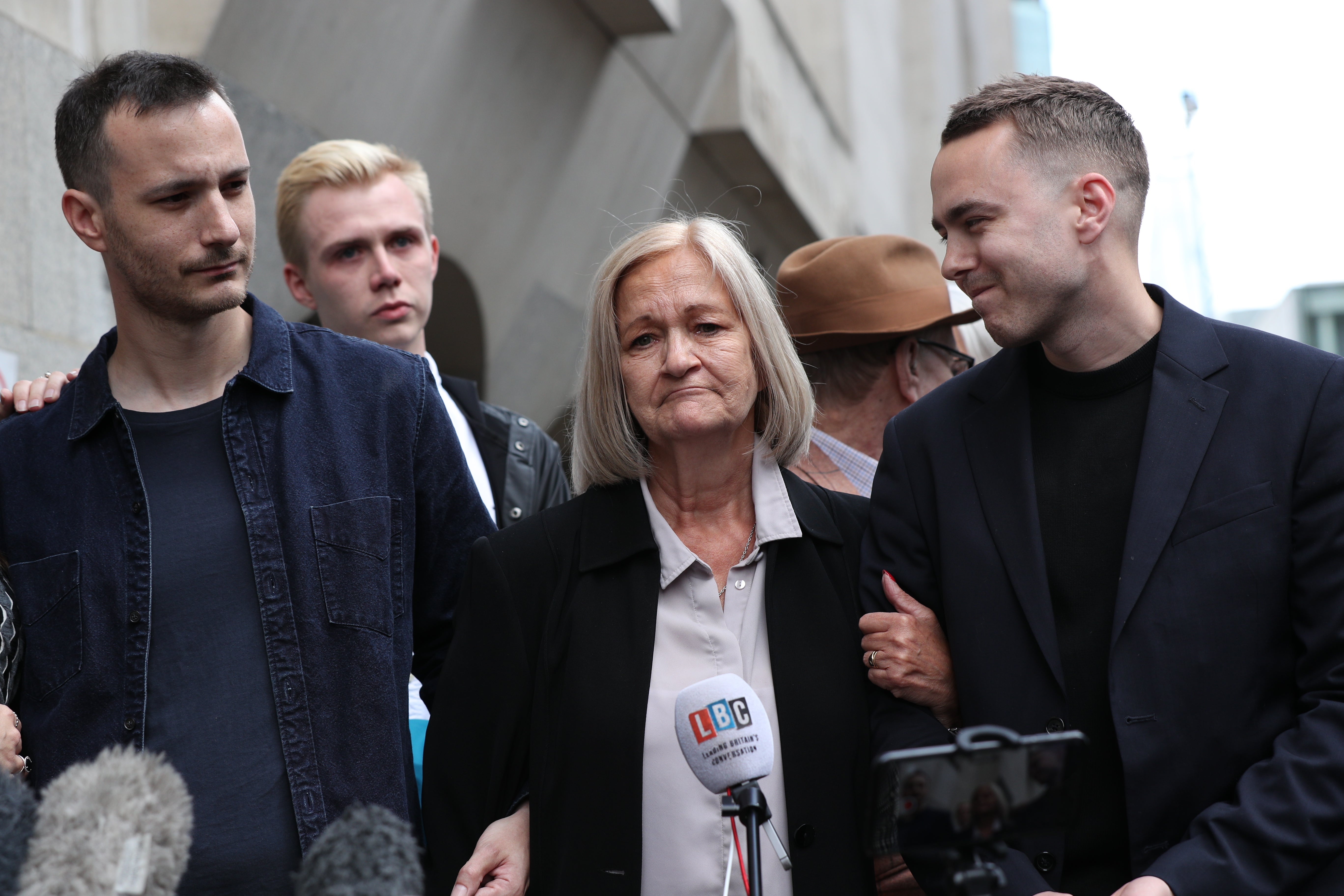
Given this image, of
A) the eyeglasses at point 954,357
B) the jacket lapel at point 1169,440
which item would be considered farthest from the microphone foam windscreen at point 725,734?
the eyeglasses at point 954,357

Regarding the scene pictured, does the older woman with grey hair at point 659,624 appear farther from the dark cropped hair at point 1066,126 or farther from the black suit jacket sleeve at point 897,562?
the dark cropped hair at point 1066,126

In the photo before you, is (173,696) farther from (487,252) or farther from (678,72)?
(678,72)

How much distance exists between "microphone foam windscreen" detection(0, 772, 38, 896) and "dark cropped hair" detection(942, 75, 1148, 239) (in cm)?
219

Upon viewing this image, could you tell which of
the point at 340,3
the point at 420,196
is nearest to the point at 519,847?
the point at 420,196

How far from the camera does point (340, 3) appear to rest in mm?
7246

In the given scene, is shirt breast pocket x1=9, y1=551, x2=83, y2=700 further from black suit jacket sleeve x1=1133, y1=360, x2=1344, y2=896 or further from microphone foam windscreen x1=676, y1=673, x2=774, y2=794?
black suit jacket sleeve x1=1133, y1=360, x2=1344, y2=896

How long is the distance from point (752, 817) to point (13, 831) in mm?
1087

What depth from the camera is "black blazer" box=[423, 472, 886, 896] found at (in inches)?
118

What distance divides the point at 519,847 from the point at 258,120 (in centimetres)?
452

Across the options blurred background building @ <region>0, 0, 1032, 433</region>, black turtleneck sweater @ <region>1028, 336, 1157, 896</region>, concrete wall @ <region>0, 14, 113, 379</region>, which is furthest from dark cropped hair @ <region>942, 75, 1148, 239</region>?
concrete wall @ <region>0, 14, 113, 379</region>

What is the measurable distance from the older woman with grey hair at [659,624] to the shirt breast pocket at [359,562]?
202mm

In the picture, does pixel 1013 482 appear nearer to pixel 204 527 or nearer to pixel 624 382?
pixel 624 382

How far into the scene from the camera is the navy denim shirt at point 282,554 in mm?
2896

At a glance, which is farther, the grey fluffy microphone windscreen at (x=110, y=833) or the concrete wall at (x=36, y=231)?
the concrete wall at (x=36, y=231)
